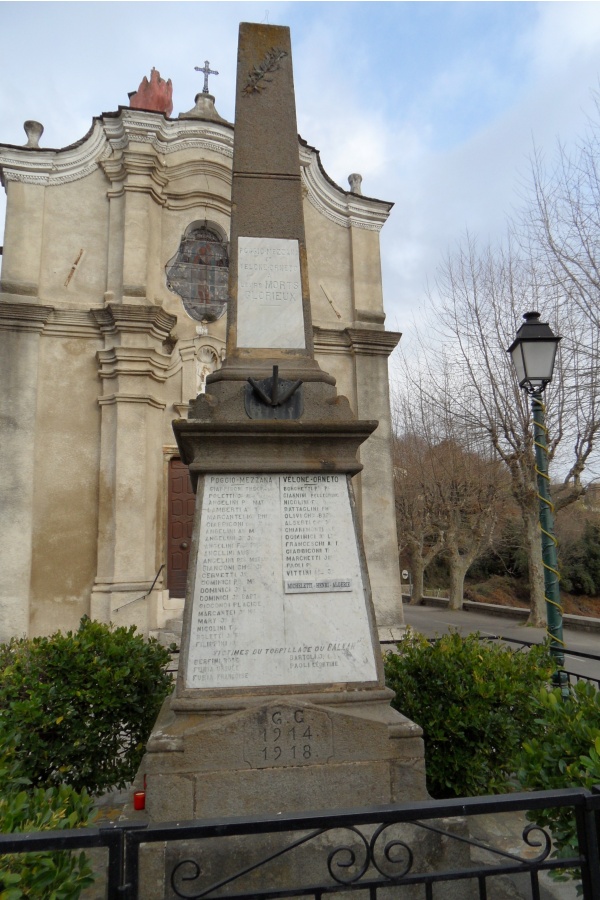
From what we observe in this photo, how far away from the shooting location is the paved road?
12.3 meters

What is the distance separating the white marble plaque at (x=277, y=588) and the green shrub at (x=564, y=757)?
39.7 inches

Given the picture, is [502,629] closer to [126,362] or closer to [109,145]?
[126,362]

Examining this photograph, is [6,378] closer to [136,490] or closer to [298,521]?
[136,490]

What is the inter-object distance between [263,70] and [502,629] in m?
15.8

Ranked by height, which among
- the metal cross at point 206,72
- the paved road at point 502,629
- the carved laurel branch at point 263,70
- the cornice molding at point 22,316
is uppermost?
the metal cross at point 206,72

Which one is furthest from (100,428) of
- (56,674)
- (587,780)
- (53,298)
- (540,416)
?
(587,780)

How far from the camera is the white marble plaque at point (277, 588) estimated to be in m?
3.54

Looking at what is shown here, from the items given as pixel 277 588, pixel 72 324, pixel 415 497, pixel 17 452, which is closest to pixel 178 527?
pixel 17 452


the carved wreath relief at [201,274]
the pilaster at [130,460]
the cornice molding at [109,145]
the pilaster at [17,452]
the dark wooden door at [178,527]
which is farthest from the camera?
the carved wreath relief at [201,274]

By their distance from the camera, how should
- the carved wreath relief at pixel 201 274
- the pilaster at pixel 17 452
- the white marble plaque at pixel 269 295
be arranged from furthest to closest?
the carved wreath relief at pixel 201 274, the pilaster at pixel 17 452, the white marble plaque at pixel 269 295

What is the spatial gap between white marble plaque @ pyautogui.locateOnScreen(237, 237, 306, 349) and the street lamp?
9.85ft

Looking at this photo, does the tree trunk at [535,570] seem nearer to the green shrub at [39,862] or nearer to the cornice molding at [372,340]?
the cornice molding at [372,340]

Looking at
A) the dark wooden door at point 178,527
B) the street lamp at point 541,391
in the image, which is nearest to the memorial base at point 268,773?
the street lamp at point 541,391

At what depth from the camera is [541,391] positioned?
646 cm
